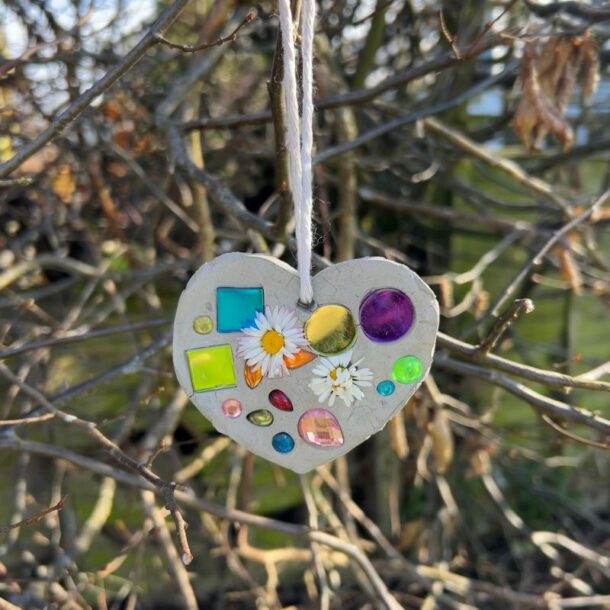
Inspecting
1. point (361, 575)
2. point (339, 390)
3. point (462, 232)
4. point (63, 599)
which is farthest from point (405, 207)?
point (63, 599)

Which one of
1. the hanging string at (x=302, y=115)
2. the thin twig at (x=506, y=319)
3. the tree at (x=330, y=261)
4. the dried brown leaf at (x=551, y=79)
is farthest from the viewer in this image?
the tree at (x=330, y=261)

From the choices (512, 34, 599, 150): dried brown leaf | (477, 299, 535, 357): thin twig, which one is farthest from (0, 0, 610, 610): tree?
(477, 299, 535, 357): thin twig

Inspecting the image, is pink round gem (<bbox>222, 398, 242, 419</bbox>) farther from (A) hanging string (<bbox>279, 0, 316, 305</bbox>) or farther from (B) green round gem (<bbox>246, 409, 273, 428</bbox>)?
(A) hanging string (<bbox>279, 0, 316, 305</bbox>)

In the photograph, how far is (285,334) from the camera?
91cm

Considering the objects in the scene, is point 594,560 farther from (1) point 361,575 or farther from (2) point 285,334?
(2) point 285,334

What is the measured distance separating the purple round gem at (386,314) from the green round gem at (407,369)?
3 cm

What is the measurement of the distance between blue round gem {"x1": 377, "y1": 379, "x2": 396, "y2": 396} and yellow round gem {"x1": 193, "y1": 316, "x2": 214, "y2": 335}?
0.78 ft

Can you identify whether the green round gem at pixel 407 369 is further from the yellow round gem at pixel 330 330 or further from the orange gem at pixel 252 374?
the orange gem at pixel 252 374

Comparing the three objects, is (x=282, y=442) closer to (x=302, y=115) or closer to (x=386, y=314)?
(x=386, y=314)

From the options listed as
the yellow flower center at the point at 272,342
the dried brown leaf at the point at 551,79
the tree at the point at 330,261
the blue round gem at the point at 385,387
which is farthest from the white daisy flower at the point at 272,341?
the dried brown leaf at the point at 551,79

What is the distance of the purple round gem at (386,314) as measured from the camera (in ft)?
2.95

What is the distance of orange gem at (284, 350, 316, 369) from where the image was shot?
92 centimetres

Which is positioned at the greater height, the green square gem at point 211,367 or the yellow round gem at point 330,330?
the yellow round gem at point 330,330

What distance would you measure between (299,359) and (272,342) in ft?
0.15
